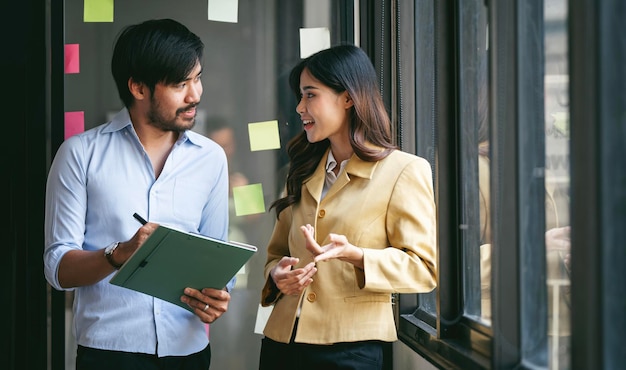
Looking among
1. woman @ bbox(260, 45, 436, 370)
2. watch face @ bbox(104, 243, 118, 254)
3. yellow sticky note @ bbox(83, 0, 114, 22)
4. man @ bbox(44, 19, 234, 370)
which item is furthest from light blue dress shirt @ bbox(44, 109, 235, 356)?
yellow sticky note @ bbox(83, 0, 114, 22)

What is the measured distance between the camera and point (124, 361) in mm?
1953

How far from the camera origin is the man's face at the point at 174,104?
2113mm

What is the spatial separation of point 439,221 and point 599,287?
941 millimetres

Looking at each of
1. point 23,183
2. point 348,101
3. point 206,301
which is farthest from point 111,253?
point 23,183

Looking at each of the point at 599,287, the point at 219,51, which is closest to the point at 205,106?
the point at 219,51

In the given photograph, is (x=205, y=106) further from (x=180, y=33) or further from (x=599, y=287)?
(x=599, y=287)

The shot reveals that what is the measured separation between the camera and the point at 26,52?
106 inches

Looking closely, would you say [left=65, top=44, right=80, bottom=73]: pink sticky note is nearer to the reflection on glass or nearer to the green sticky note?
the green sticky note

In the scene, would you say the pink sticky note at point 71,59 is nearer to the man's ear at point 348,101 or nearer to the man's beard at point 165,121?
the man's beard at point 165,121

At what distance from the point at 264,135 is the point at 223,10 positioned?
0.50m

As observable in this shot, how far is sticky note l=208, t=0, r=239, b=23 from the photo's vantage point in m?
2.81

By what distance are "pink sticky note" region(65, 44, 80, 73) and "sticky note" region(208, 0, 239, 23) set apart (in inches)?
20.2

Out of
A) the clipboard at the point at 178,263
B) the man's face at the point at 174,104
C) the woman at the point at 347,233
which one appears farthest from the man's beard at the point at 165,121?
the clipboard at the point at 178,263

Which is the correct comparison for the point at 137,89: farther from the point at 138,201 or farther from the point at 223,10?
the point at 223,10
